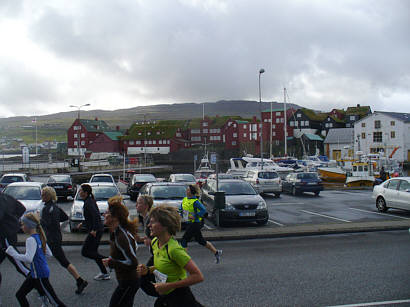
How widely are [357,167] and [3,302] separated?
124ft

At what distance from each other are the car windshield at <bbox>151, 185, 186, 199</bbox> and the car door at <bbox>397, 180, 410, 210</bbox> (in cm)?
870

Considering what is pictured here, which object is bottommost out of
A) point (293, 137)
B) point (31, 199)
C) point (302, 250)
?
point (302, 250)

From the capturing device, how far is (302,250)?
391 inches

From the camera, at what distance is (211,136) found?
4648 inches

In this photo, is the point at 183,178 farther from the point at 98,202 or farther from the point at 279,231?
the point at 279,231

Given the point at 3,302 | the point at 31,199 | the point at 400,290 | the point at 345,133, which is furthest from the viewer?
the point at 345,133

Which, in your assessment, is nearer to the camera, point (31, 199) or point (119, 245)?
point (119, 245)

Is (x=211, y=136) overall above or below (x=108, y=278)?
above

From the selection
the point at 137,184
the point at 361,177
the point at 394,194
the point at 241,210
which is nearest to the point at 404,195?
the point at 394,194

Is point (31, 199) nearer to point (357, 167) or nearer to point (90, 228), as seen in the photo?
point (90, 228)

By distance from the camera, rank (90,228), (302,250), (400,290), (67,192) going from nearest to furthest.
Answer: (400,290)
(90,228)
(302,250)
(67,192)

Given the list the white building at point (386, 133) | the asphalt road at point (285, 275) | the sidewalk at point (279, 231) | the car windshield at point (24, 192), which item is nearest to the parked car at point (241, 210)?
the sidewalk at point (279, 231)

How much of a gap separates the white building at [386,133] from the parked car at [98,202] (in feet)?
226

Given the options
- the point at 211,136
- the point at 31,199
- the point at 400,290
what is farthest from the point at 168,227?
the point at 211,136
